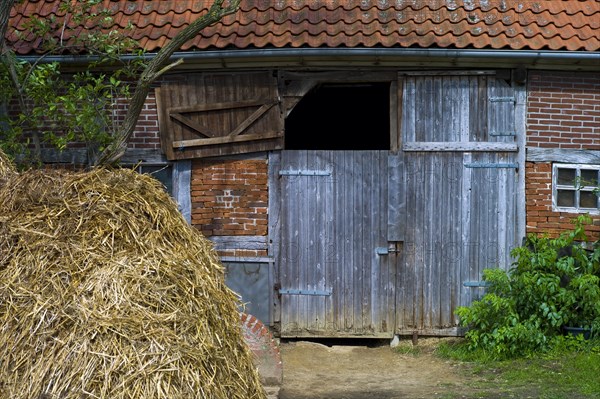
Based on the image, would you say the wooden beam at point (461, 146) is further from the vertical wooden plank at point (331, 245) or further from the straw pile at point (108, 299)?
the straw pile at point (108, 299)

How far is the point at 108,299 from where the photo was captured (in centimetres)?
498

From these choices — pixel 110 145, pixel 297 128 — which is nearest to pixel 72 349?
pixel 110 145

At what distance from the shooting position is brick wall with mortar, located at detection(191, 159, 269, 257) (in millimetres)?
9773

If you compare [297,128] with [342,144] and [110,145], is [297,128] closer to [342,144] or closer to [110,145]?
[342,144]

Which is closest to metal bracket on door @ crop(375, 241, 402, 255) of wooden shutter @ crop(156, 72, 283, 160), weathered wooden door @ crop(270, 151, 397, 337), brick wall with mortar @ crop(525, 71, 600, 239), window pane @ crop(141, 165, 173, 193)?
weathered wooden door @ crop(270, 151, 397, 337)

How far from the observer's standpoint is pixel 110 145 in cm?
852

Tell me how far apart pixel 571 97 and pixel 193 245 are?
18.1 ft

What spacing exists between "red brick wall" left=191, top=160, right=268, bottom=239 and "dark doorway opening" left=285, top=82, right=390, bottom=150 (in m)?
4.23

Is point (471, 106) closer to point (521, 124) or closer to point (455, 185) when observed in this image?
point (521, 124)

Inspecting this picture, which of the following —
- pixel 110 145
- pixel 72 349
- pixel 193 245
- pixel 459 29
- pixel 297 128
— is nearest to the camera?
pixel 72 349

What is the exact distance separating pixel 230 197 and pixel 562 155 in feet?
11.9

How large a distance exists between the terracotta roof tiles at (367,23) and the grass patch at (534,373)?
314 centimetres

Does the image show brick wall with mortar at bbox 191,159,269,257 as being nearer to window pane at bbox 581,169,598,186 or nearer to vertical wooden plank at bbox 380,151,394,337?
vertical wooden plank at bbox 380,151,394,337

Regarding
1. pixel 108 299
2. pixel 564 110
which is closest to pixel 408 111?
pixel 564 110
